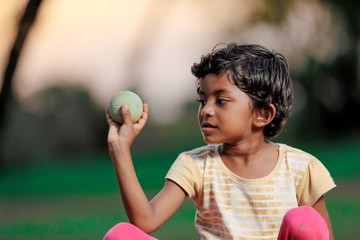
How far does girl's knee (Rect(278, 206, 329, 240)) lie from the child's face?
53cm

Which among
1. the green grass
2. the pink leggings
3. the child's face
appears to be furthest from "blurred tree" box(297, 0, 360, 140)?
the pink leggings

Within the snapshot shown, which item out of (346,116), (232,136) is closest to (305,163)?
(232,136)

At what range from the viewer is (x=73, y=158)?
11.6m

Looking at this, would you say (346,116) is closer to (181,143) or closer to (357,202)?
(181,143)

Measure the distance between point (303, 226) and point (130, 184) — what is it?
68 cm

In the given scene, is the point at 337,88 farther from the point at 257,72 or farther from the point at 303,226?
the point at 303,226

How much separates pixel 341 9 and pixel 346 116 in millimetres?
2442

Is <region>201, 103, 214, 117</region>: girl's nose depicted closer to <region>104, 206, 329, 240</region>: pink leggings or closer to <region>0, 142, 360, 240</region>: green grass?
<region>104, 206, 329, 240</region>: pink leggings

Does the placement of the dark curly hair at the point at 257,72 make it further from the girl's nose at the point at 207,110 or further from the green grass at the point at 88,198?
the green grass at the point at 88,198

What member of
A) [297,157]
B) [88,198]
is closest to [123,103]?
[297,157]

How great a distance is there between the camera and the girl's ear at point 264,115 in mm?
2329

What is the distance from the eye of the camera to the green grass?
5016mm

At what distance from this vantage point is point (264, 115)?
7.70 ft

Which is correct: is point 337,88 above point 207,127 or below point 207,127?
below
